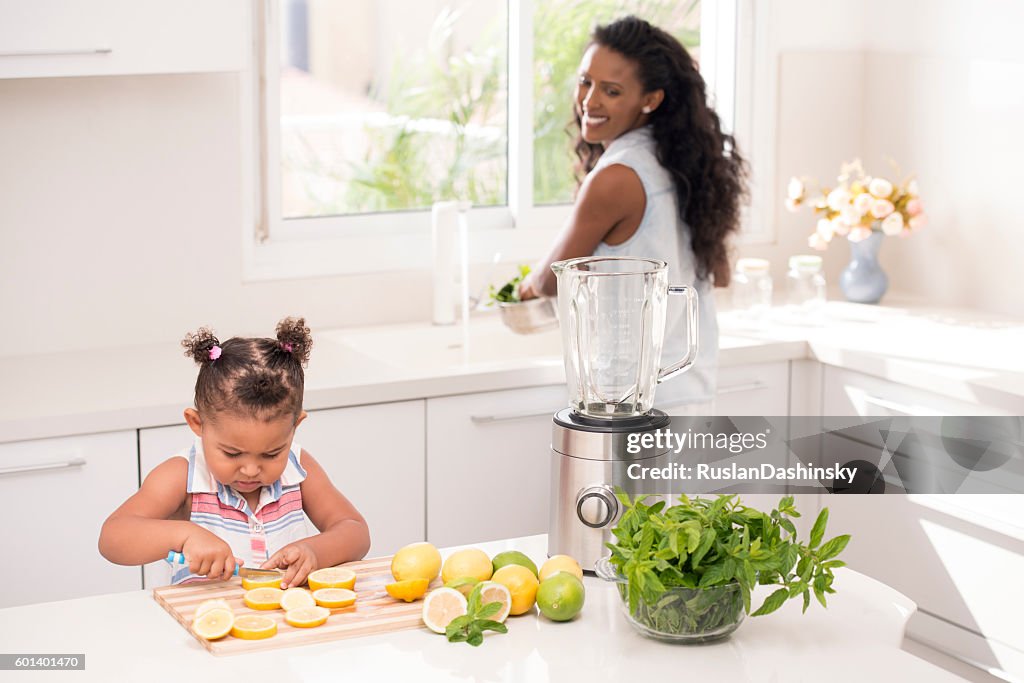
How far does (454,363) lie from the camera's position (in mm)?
2996

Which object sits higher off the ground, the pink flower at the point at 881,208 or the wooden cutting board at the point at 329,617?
the pink flower at the point at 881,208

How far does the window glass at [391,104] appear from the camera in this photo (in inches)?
121

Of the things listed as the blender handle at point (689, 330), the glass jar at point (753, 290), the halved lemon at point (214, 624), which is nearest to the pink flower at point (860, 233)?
the glass jar at point (753, 290)

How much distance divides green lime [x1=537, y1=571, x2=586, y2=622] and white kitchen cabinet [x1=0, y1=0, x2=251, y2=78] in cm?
149

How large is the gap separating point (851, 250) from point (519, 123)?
3.12 ft

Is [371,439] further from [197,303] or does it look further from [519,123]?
[519,123]

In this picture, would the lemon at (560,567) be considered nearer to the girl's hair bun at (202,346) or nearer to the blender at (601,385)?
the blender at (601,385)

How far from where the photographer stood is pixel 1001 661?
257 cm

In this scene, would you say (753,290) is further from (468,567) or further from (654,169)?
(468,567)

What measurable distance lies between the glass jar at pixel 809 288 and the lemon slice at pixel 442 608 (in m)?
1.94

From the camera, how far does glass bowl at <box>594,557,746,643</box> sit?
133 centimetres

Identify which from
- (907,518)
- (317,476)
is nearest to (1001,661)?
A: (907,518)

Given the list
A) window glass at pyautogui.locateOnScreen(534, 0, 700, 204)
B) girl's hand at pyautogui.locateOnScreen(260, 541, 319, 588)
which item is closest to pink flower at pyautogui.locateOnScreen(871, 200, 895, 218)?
window glass at pyautogui.locateOnScreen(534, 0, 700, 204)

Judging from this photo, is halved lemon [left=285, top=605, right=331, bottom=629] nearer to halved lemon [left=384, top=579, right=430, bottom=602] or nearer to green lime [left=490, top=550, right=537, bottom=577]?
halved lemon [left=384, top=579, right=430, bottom=602]
